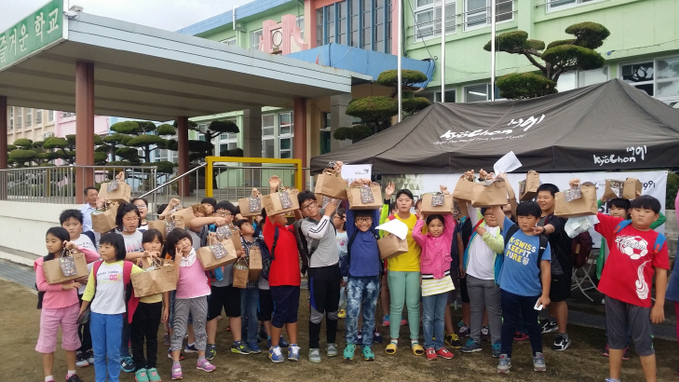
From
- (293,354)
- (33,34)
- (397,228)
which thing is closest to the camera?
(397,228)

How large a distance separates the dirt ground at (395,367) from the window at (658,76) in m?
8.26

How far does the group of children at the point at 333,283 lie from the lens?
4.05 m

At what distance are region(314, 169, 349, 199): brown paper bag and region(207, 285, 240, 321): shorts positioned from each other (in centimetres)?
127

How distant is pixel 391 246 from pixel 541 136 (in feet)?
10.3

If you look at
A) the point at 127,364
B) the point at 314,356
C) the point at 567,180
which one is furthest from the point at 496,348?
the point at 127,364

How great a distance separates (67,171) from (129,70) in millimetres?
2273

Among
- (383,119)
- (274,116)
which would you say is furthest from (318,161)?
Answer: (274,116)

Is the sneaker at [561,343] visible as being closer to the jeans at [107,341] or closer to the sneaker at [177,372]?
the sneaker at [177,372]

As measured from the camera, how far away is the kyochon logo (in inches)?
284

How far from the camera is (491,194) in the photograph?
462 centimetres

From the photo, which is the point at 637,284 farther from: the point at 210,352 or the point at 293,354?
the point at 210,352

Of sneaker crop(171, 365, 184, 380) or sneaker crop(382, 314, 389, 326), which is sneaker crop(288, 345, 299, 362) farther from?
sneaker crop(382, 314, 389, 326)

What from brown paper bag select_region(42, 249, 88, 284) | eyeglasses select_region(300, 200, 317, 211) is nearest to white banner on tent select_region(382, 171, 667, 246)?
eyeglasses select_region(300, 200, 317, 211)

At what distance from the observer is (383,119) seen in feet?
38.7
